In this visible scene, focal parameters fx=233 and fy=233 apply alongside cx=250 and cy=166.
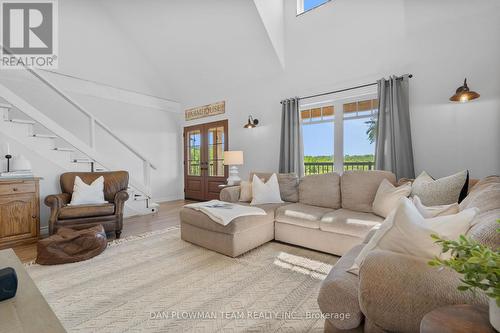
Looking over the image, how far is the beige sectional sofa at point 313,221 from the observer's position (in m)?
2.47

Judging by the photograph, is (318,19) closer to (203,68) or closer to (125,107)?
(203,68)

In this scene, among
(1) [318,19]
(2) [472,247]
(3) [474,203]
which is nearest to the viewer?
(2) [472,247]

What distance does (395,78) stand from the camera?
3.29m

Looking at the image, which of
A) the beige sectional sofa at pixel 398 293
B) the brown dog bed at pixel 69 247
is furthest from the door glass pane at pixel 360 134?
the brown dog bed at pixel 69 247

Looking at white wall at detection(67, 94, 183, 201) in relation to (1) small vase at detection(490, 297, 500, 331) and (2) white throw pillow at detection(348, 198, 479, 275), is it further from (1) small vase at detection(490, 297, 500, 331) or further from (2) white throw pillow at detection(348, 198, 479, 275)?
(1) small vase at detection(490, 297, 500, 331)

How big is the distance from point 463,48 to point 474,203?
8.65 ft

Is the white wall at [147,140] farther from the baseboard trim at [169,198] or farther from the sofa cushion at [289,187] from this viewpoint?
the sofa cushion at [289,187]

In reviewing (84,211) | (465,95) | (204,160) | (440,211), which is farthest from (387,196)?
(204,160)

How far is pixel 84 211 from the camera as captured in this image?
3074 millimetres

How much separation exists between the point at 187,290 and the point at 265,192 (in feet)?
5.76

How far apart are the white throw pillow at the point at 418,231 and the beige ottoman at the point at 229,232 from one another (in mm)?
1594

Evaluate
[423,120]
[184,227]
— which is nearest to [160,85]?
[184,227]

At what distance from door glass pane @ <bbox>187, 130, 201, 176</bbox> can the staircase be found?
1.56 metres

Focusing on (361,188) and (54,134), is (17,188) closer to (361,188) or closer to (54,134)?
(54,134)
